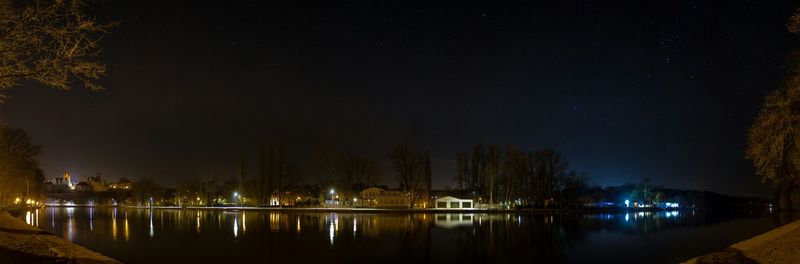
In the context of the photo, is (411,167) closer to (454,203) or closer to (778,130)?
(454,203)

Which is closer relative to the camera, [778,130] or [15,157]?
[778,130]

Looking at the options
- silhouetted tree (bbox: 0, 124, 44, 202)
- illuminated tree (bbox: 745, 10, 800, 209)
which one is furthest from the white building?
illuminated tree (bbox: 745, 10, 800, 209)

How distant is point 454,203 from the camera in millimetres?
105875

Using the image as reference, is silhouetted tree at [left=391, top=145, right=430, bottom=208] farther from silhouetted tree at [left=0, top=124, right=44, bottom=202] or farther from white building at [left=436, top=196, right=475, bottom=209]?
silhouetted tree at [left=0, top=124, right=44, bottom=202]

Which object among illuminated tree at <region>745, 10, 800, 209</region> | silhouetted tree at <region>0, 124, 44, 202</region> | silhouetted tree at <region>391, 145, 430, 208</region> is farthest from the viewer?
silhouetted tree at <region>391, 145, 430, 208</region>

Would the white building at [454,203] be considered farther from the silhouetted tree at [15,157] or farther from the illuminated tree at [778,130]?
the illuminated tree at [778,130]

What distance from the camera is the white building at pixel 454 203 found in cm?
10356

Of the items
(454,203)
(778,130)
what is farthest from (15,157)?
(454,203)

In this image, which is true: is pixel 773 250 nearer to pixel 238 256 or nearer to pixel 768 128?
pixel 768 128

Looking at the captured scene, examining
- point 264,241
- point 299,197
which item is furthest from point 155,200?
point 264,241

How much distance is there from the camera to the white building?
10356cm

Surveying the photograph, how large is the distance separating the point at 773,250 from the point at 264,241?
28171 millimetres

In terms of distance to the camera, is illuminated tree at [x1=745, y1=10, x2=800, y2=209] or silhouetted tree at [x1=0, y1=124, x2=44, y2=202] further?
silhouetted tree at [x1=0, y1=124, x2=44, y2=202]

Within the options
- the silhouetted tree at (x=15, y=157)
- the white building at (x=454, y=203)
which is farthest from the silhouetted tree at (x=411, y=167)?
the silhouetted tree at (x=15, y=157)
